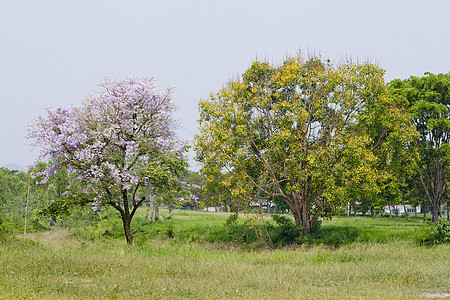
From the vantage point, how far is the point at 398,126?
27.1 m

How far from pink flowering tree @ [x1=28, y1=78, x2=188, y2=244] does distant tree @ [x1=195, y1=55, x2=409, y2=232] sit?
6.09 metres

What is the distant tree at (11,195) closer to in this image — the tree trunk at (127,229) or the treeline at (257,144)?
the treeline at (257,144)

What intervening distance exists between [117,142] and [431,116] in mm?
28185

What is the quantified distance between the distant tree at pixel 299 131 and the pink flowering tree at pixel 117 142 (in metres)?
6.09

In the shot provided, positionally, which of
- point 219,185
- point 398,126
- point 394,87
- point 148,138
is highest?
point 394,87

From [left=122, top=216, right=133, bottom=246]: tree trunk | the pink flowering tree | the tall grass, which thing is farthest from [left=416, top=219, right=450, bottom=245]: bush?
[left=122, top=216, right=133, bottom=246]: tree trunk

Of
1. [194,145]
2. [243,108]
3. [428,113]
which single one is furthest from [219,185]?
[428,113]

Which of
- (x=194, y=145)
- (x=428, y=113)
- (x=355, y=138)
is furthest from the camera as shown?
(x=428, y=113)

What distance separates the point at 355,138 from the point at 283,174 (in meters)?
4.91

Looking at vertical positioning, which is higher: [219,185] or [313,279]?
[219,185]

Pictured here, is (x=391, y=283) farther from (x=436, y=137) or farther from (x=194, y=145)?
(x=436, y=137)

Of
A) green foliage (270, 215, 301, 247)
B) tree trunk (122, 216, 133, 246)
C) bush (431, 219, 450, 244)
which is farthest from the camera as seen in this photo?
green foliage (270, 215, 301, 247)

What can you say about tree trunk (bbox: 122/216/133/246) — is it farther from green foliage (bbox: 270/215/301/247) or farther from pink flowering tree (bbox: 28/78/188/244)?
green foliage (bbox: 270/215/301/247)

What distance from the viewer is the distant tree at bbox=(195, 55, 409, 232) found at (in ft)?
81.9
